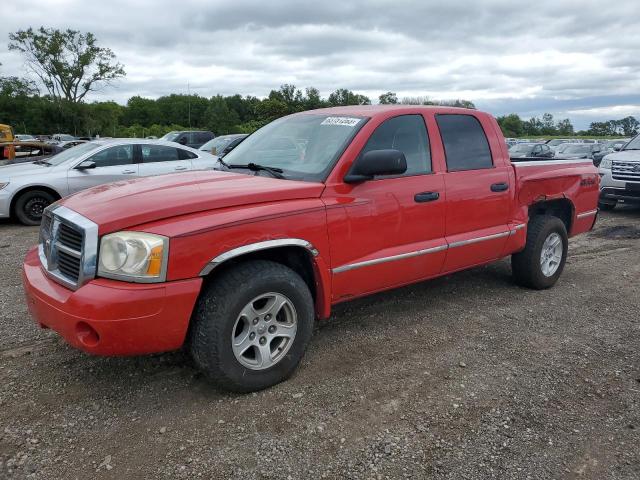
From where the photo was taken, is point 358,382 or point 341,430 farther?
point 358,382

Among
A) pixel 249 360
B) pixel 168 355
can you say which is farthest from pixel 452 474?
pixel 168 355

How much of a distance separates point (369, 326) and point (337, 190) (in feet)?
4.40

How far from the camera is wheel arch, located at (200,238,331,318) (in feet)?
9.89

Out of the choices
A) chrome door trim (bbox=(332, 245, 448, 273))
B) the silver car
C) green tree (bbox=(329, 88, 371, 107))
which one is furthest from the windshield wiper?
green tree (bbox=(329, 88, 371, 107))

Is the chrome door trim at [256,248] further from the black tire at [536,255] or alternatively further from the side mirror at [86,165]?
the side mirror at [86,165]

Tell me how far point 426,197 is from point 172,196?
193cm

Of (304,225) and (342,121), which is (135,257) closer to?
(304,225)

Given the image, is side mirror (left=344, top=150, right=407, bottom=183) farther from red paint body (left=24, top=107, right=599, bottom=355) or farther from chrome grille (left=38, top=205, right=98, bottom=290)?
chrome grille (left=38, top=205, right=98, bottom=290)

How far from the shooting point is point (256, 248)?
3.08 m

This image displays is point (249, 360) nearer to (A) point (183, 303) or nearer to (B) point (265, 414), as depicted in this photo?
(B) point (265, 414)

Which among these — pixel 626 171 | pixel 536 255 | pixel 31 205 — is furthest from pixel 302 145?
pixel 626 171

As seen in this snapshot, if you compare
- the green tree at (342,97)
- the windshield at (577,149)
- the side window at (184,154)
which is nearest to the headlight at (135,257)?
the side window at (184,154)

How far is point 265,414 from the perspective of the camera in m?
3.04

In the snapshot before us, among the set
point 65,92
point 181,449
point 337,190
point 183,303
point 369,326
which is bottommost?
point 181,449
